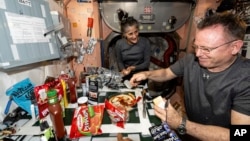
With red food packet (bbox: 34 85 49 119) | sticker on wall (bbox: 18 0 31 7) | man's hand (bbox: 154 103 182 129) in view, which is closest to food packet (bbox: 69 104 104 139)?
red food packet (bbox: 34 85 49 119)

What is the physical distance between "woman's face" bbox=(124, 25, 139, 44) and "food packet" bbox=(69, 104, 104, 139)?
3.80 feet

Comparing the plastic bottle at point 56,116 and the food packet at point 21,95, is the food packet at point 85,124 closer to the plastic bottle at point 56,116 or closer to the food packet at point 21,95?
the plastic bottle at point 56,116

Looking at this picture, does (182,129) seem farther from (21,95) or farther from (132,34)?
(132,34)

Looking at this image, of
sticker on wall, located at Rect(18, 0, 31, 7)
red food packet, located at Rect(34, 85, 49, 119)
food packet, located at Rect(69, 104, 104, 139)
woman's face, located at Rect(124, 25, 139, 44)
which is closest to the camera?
food packet, located at Rect(69, 104, 104, 139)

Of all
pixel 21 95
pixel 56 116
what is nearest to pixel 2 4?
pixel 21 95

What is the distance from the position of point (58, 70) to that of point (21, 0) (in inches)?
32.5

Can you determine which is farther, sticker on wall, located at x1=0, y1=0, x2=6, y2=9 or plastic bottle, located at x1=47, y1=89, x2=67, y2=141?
sticker on wall, located at x1=0, y1=0, x2=6, y2=9

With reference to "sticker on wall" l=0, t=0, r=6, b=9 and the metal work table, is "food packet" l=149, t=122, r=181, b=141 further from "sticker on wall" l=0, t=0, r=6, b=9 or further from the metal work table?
"sticker on wall" l=0, t=0, r=6, b=9

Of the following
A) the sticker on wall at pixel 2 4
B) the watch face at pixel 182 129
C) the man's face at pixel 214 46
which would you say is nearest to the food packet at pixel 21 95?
the sticker on wall at pixel 2 4

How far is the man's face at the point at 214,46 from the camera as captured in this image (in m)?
0.84

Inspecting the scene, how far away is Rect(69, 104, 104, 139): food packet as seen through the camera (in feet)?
2.62

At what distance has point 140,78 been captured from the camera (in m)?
1.29

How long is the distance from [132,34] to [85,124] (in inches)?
49.2

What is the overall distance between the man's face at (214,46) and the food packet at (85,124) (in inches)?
28.1
